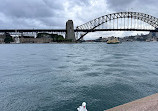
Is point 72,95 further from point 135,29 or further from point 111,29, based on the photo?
point 135,29

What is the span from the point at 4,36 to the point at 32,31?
47623 millimetres

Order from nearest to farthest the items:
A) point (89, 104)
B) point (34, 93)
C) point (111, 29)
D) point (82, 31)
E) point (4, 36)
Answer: point (89, 104)
point (34, 93)
point (111, 29)
point (82, 31)
point (4, 36)

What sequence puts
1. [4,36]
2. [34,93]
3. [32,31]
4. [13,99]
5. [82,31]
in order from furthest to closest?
[4,36]
[32,31]
[82,31]
[34,93]
[13,99]

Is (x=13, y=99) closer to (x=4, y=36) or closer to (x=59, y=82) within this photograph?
(x=59, y=82)

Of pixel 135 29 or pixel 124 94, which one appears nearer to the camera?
pixel 124 94

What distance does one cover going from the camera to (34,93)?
6.69 meters

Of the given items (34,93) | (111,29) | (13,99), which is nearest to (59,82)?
(34,93)

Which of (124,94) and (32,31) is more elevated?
(32,31)

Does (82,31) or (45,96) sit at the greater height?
(82,31)

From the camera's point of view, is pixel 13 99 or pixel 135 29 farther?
pixel 135 29

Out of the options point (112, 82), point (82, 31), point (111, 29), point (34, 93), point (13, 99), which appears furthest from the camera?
point (82, 31)

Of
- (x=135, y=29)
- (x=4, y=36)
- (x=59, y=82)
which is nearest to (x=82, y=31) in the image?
(x=135, y=29)

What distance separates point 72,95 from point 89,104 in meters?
1.18

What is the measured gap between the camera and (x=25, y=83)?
821 centimetres
